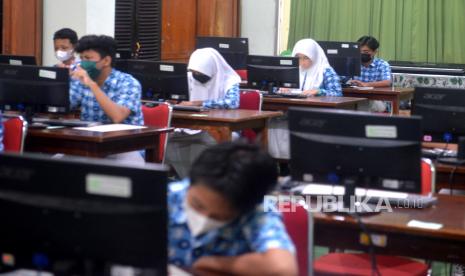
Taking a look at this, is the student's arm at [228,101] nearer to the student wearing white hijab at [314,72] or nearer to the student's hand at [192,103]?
the student's hand at [192,103]

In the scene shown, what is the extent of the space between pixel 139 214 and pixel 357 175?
1.48 metres

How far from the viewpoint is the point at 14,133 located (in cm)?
458

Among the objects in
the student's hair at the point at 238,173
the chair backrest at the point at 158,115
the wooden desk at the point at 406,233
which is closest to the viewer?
the student's hair at the point at 238,173

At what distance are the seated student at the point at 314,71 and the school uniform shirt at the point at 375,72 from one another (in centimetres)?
136

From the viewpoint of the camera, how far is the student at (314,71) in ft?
Answer: 26.9

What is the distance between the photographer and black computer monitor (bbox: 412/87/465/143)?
4.44m

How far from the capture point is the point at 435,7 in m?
11.3

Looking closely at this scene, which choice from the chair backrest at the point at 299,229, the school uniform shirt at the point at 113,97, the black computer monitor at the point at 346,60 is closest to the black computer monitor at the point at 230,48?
the black computer monitor at the point at 346,60

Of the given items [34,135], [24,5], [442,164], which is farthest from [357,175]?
[24,5]

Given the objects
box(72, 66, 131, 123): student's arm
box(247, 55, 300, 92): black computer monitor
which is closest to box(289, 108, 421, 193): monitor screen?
box(72, 66, 131, 123): student's arm

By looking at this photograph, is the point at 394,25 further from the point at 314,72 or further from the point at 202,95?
the point at 202,95

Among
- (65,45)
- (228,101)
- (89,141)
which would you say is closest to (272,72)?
(228,101)

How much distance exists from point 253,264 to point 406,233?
1.05m

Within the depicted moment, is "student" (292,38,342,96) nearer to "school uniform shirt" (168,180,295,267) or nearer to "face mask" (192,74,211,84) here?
"face mask" (192,74,211,84)
